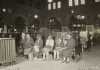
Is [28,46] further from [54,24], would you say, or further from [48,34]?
[54,24]

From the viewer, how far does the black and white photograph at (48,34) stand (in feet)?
13.9

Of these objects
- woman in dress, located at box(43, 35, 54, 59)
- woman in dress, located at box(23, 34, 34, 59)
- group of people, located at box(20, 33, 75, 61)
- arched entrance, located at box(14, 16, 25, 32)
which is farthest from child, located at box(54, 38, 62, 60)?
arched entrance, located at box(14, 16, 25, 32)

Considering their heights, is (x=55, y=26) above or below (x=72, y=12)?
below

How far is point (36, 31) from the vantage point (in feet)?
20.4

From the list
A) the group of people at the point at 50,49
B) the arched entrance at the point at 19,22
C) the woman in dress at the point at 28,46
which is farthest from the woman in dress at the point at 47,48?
the arched entrance at the point at 19,22

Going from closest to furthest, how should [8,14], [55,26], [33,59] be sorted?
[33,59], [55,26], [8,14]

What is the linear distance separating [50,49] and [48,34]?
1198 mm

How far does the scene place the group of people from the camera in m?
4.60

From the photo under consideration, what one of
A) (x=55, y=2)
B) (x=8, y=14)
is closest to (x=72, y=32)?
(x=55, y=2)

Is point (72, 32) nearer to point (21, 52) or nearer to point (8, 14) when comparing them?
point (21, 52)

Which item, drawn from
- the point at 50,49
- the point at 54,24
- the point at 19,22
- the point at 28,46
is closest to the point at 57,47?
the point at 50,49

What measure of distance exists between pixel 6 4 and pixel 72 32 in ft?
14.0

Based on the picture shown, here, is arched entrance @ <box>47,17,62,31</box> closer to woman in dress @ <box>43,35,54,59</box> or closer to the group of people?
the group of people

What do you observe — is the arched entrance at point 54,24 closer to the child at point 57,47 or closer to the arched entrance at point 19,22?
the child at point 57,47
